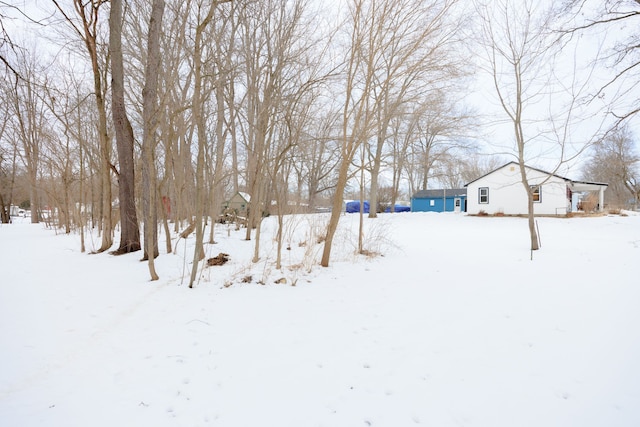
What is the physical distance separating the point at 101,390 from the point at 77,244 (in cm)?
905

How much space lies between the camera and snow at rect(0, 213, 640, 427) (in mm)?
1948

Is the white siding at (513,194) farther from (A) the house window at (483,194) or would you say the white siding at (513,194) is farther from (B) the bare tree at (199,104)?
(B) the bare tree at (199,104)

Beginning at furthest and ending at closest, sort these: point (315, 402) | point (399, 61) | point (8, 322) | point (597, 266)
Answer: point (597, 266) → point (399, 61) → point (8, 322) → point (315, 402)

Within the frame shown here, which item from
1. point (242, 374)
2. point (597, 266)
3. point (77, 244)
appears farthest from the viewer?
point (77, 244)

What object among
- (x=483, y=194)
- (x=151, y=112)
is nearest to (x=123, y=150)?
(x=151, y=112)

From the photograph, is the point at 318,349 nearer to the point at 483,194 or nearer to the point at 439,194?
the point at 483,194

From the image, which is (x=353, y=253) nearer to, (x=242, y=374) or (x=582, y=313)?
(x=582, y=313)

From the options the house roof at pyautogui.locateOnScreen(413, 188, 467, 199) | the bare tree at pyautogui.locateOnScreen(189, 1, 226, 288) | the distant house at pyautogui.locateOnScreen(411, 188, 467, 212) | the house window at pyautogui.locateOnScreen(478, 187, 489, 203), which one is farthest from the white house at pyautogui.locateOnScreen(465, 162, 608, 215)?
the bare tree at pyautogui.locateOnScreen(189, 1, 226, 288)

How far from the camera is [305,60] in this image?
235 inches

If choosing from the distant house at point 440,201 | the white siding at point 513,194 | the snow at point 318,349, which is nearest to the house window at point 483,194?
the white siding at point 513,194

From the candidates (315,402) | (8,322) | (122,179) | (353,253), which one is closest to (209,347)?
(315,402)

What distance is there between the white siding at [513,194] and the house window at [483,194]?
15 cm

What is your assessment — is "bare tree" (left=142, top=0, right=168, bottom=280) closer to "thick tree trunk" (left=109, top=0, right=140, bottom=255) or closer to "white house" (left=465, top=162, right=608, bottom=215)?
"thick tree trunk" (left=109, top=0, right=140, bottom=255)

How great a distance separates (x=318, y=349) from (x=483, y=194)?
22.4 metres
